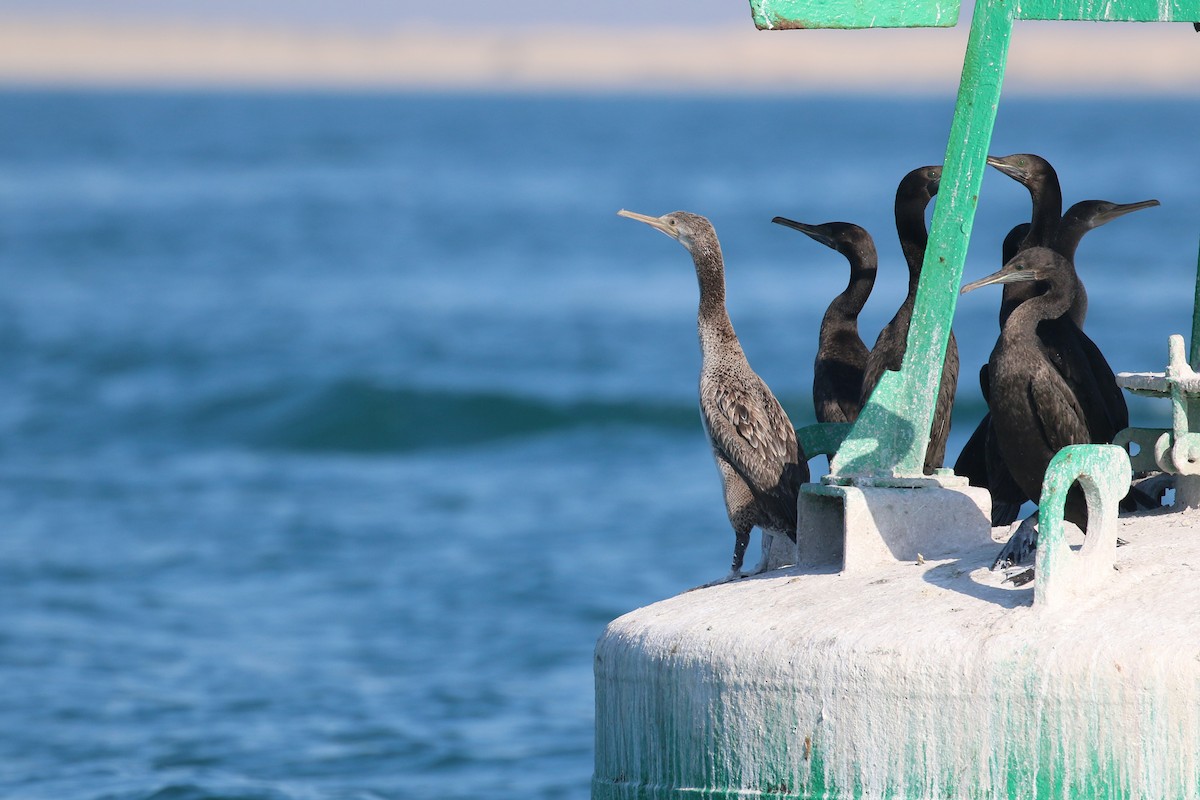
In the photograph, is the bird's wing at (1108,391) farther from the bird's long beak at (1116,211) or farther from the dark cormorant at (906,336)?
the bird's long beak at (1116,211)

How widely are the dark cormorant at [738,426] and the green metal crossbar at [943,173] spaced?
76cm

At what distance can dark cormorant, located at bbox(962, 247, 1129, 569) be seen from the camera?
4.52 metres

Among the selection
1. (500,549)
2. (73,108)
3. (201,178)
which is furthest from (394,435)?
(73,108)

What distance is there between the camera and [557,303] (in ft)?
88.1

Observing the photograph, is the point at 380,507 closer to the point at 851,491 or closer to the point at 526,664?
the point at 526,664

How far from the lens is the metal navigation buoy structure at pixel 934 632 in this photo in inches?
131

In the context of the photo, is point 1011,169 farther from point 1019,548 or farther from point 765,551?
point 1019,548

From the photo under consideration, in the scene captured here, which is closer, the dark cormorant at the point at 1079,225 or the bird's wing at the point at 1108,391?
the bird's wing at the point at 1108,391

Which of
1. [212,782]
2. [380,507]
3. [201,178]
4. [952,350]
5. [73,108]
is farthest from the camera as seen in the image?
[73,108]

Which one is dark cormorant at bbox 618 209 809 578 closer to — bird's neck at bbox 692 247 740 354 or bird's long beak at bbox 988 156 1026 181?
bird's neck at bbox 692 247 740 354

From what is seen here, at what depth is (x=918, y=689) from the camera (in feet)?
11.2

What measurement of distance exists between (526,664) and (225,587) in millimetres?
3103

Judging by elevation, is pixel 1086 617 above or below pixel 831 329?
below

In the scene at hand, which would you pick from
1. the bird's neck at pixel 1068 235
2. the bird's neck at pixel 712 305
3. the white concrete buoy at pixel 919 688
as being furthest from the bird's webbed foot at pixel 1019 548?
the bird's neck at pixel 1068 235
